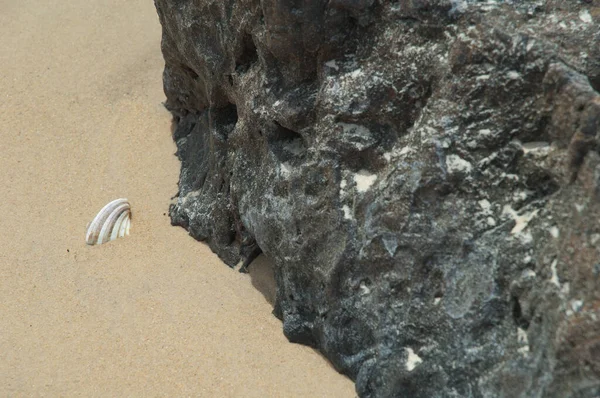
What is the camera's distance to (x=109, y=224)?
13.0ft

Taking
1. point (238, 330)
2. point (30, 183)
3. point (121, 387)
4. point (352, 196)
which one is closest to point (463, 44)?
point (352, 196)

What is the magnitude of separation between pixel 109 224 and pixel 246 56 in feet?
3.94

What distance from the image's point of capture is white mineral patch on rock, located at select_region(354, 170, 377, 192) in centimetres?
285

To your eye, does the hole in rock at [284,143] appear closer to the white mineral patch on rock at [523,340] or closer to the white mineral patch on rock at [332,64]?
the white mineral patch on rock at [332,64]

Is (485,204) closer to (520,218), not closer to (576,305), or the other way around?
(520,218)

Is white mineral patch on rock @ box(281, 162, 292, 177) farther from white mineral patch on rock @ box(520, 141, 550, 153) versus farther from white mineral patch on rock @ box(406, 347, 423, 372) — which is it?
white mineral patch on rock @ box(520, 141, 550, 153)

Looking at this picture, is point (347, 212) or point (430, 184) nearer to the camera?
point (430, 184)

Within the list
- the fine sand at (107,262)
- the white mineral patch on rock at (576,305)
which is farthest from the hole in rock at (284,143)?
the white mineral patch on rock at (576,305)

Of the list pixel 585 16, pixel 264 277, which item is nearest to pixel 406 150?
pixel 585 16

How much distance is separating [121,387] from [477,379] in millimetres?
1427

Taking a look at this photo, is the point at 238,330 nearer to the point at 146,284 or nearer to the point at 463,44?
the point at 146,284

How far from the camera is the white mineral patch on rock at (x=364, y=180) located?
285 centimetres

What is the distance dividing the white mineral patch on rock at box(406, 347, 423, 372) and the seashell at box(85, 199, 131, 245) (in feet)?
5.91

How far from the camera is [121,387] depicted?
10.2ft
